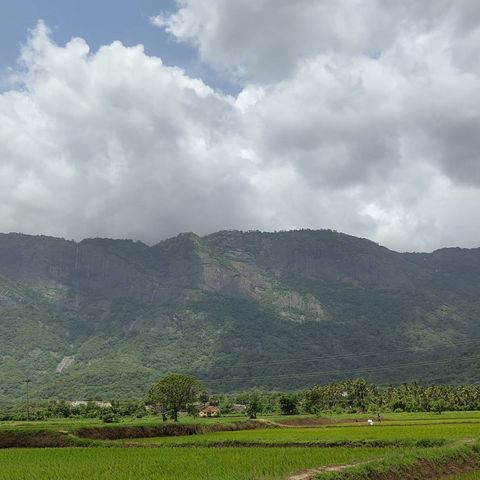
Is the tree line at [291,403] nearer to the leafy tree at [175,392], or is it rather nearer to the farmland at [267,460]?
the leafy tree at [175,392]

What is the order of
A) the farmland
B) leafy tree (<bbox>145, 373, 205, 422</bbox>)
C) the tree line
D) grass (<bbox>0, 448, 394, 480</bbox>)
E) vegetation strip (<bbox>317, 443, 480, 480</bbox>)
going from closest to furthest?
vegetation strip (<bbox>317, 443, 480, 480</bbox>)
the farmland
grass (<bbox>0, 448, 394, 480</bbox>)
leafy tree (<bbox>145, 373, 205, 422</bbox>)
the tree line

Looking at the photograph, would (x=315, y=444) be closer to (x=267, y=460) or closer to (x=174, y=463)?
(x=267, y=460)

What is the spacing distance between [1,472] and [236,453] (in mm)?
18328

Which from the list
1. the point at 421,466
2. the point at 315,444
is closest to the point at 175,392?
the point at 315,444

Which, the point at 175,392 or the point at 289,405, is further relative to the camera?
the point at 289,405

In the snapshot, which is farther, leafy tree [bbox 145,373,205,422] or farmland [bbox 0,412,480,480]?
leafy tree [bbox 145,373,205,422]

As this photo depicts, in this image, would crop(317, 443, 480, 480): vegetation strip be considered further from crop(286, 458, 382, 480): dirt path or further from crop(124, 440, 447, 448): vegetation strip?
crop(124, 440, 447, 448): vegetation strip

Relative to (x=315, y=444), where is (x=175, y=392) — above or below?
above

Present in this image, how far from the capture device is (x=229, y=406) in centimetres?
15438

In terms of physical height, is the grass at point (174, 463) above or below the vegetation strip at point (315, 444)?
above

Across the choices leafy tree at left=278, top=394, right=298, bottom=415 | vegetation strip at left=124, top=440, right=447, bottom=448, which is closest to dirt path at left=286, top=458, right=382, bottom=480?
vegetation strip at left=124, top=440, right=447, bottom=448

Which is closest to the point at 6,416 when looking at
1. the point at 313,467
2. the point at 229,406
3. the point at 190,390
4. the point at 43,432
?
the point at 190,390

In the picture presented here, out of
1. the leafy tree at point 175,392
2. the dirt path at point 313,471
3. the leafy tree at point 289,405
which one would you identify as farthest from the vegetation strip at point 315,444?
the leafy tree at point 289,405

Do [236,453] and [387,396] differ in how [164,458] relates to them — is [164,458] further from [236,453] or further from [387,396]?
[387,396]
